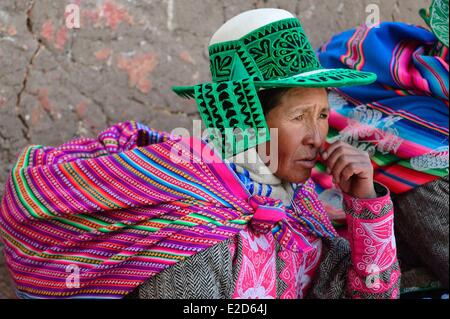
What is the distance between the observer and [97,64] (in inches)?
105

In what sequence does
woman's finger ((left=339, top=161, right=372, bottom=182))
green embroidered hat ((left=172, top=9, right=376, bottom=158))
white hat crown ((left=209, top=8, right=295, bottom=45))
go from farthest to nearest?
woman's finger ((left=339, top=161, right=372, bottom=182)) → white hat crown ((left=209, top=8, right=295, bottom=45)) → green embroidered hat ((left=172, top=9, right=376, bottom=158))

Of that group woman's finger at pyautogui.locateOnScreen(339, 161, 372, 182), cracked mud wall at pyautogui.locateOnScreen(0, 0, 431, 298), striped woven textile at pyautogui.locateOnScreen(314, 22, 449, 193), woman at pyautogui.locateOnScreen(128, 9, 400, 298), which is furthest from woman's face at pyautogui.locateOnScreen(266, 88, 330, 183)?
cracked mud wall at pyautogui.locateOnScreen(0, 0, 431, 298)

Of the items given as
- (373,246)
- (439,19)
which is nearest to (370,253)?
(373,246)

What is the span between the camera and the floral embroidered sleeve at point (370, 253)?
2.16m

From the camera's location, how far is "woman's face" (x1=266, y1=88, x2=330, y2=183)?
207 centimetres

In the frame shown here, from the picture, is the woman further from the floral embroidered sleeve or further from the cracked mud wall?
the cracked mud wall

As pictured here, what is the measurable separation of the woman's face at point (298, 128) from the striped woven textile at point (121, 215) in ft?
0.43

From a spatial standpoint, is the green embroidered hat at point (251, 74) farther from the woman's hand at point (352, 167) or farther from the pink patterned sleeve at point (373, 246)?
the pink patterned sleeve at point (373, 246)

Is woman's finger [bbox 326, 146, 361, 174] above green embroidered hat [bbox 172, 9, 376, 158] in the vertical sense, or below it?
below

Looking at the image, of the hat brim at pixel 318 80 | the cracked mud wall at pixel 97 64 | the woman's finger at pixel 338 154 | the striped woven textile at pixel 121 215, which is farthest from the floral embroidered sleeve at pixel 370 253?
the cracked mud wall at pixel 97 64

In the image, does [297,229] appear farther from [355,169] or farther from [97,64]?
[97,64]
